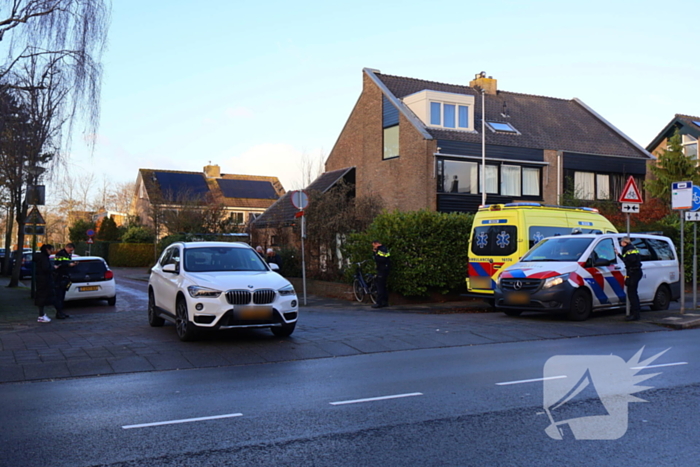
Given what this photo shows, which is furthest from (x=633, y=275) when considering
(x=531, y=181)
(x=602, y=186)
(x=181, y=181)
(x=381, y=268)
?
(x=181, y=181)

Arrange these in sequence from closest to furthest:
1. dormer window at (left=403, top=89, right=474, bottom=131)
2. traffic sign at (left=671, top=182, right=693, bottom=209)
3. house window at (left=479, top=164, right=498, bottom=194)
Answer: traffic sign at (left=671, top=182, right=693, bottom=209)
dormer window at (left=403, top=89, right=474, bottom=131)
house window at (left=479, top=164, right=498, bottom=194)

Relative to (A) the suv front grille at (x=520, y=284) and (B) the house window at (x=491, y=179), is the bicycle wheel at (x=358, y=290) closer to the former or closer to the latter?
(A) the suv front grille at (x=520, y=284)

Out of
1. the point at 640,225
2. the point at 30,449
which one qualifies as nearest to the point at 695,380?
the point at 30,449

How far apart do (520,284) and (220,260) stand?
6132 mm

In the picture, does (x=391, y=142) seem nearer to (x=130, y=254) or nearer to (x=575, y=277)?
(x=575, y=277)

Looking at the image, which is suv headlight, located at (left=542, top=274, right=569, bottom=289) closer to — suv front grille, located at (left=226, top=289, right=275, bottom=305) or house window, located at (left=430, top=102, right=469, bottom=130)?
suv front grille, located at (left=226, top=289, right=275, bottom=305)

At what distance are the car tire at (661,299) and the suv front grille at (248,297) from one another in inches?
374

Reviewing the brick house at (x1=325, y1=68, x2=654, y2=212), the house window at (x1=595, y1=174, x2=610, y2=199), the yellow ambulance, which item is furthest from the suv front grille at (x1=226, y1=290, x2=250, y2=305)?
the house window at (x1=595, y1=174, x2=610, y2=199)

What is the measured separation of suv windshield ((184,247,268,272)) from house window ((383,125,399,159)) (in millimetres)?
22094

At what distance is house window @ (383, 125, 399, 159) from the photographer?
110 feet

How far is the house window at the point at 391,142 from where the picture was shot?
3353 cm

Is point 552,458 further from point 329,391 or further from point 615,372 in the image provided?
point 615,372

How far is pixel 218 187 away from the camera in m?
69.2

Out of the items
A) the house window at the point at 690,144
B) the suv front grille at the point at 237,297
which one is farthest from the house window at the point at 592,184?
the suv front grille at the point at 237,297
